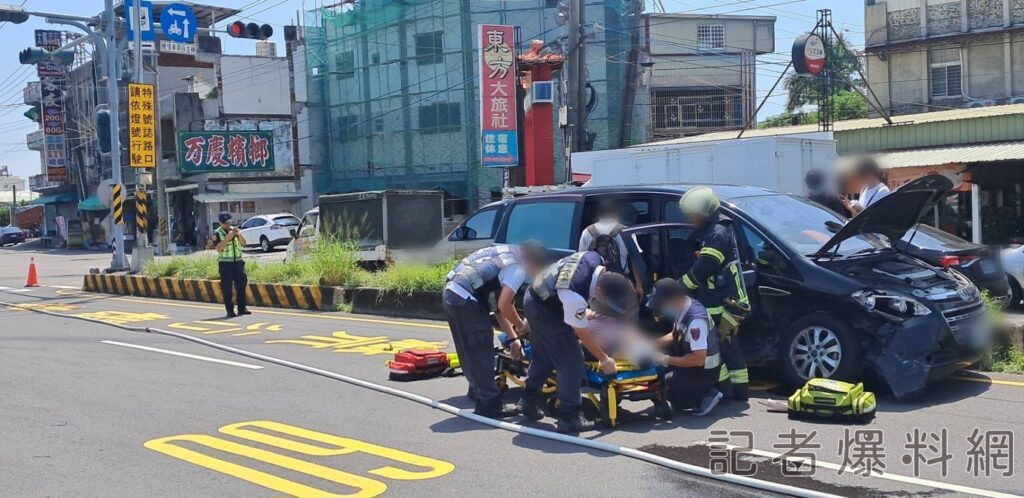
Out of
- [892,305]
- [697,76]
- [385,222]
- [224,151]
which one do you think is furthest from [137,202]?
[697,76]

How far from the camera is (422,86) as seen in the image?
39.6 metres

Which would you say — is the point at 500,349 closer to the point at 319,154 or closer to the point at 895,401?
the point at 895,401

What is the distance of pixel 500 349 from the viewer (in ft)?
26.0

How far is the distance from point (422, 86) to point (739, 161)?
989 inches

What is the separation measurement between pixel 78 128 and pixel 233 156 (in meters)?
18.9

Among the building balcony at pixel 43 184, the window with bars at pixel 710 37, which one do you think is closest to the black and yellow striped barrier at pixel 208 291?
the window with bars at pixel 710 37

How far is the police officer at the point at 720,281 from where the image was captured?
720cm

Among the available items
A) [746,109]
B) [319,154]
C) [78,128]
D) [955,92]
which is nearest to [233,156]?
[319,154]

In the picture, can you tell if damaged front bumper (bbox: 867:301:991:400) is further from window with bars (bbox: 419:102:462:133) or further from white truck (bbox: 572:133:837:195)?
window with bars (bbox: 419:102:462:133)

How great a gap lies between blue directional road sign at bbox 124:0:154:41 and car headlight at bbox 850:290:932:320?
21616 mm

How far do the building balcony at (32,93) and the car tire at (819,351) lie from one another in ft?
206

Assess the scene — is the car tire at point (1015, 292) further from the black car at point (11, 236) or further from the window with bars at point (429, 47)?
the black car at point (11, 236)

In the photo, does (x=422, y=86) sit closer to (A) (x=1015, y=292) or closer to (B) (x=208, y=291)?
(B) (x=208, y=291)

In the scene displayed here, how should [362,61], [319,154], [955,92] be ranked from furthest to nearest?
[319,154], [362,61], [955,92]
